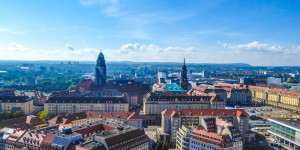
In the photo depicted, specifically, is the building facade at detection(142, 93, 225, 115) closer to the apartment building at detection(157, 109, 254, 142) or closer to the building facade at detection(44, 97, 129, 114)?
the building facade at detection(44, 97, 129, 114)

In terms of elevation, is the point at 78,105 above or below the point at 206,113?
below

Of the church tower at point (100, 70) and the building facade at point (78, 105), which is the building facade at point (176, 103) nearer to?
the building facade at point (78, 105)

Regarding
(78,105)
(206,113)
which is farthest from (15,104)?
(206,113)

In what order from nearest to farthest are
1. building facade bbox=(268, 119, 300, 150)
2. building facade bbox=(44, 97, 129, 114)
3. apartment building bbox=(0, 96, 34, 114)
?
building facade bbox=(268, 119, 300, 150)
building facade bbox=(44, 97, 129, 114)
apartment building bbox=(0, 96, 34, 114)

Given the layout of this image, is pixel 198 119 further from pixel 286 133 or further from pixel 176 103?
pixel 176 103

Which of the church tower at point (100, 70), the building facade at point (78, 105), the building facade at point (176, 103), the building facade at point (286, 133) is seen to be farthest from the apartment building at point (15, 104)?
the building facade at point (286, 133)

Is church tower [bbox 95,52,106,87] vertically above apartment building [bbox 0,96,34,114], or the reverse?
church tower [bbox 95,52,106,87]

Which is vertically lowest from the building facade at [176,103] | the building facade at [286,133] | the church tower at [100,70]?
the building facade at [286,133]

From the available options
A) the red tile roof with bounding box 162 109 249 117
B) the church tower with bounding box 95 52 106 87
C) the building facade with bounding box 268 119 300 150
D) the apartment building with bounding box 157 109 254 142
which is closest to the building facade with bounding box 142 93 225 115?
the apartment building with bounding box 157 109 254 142

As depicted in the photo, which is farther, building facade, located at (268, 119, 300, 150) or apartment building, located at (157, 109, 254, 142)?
apartment building, located at (157, 109, 254, 142)
